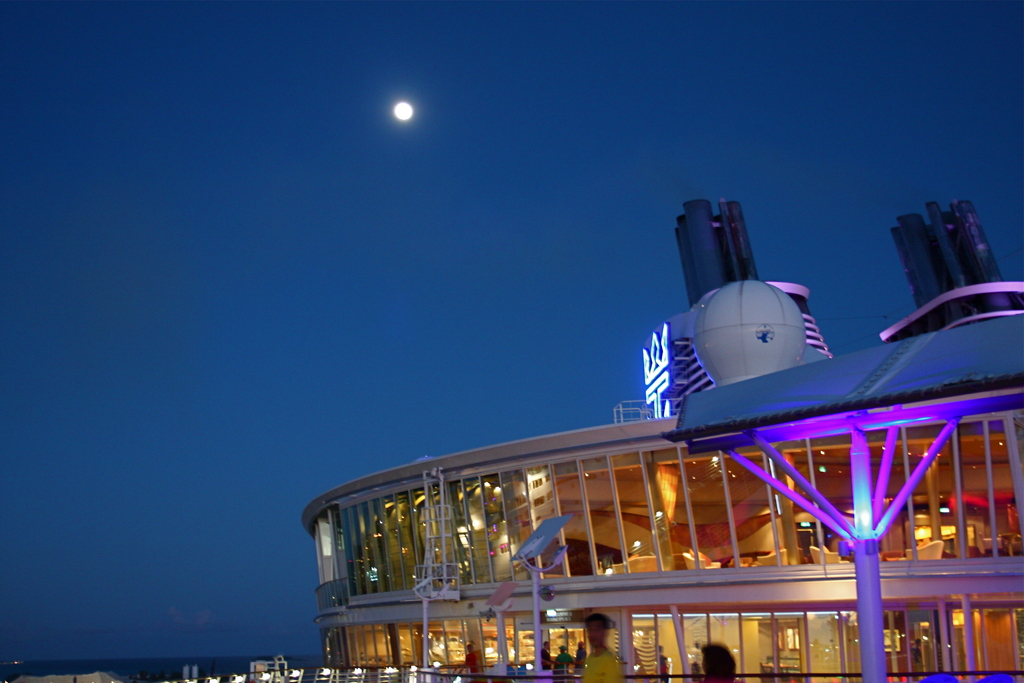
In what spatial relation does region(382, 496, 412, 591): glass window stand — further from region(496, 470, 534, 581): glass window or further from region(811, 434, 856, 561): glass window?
region(811, 434, 856, 561): glass window

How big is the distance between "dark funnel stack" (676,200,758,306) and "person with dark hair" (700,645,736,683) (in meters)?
35.1

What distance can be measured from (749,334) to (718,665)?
12.7m

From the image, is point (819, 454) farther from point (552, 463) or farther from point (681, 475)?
point (552, 463)

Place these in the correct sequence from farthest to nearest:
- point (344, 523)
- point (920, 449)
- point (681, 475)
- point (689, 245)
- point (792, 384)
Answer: point (689, 245)
point (344, 523)
point (681, 475)
point (920, 449)
point (792, 384)

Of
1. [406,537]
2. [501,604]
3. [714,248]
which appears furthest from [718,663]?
[714,248]

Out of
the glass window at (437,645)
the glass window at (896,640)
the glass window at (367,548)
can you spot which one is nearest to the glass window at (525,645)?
the glass window at (437,645)

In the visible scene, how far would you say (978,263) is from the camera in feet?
145

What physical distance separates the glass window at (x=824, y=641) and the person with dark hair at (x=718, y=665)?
636 inches

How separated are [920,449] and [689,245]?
23489mm

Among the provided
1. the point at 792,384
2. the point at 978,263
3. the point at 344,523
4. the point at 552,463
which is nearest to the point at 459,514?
the point at 552,463

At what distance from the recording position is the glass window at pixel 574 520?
981 inches

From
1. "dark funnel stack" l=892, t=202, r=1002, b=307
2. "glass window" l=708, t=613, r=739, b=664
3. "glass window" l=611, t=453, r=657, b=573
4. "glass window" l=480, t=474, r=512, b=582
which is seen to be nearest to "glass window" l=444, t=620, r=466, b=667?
"glass window" l=480, t=474, r=512, b=582

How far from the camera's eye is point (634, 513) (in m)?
23.9

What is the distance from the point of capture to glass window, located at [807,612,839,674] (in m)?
21.2
